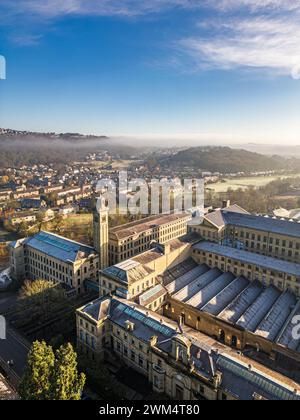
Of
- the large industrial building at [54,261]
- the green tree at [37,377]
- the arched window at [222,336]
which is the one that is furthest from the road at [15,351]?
the arched window at [222,336]

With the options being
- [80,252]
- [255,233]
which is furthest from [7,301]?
[255,233]

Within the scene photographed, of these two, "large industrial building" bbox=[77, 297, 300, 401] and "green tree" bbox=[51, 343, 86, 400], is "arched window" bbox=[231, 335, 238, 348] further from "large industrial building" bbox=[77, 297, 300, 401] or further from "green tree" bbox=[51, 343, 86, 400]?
"green tree" bbox=[51, 343, 86, 400]

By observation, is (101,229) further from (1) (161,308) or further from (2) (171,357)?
(2) (171,357)

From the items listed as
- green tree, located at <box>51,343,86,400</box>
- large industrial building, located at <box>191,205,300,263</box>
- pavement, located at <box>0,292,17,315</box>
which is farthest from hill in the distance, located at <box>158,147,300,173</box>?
green tree, located at <box>51,343,86,400</box>

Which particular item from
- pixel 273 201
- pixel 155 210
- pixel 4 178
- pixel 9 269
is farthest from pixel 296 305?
pixel 4 178

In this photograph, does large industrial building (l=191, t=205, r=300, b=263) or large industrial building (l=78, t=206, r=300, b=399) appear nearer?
large industrial building (l=78, t=206, r=300, b=399)

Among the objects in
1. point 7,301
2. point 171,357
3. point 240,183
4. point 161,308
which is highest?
point 240,183

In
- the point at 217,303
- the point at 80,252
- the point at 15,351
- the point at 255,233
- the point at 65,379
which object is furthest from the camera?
the point at 255,233

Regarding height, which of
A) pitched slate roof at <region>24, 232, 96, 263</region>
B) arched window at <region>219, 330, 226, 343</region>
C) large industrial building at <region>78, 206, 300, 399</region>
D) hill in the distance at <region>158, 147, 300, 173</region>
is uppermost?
hill in the distance at <region>158, 147, 300, 173</region>
